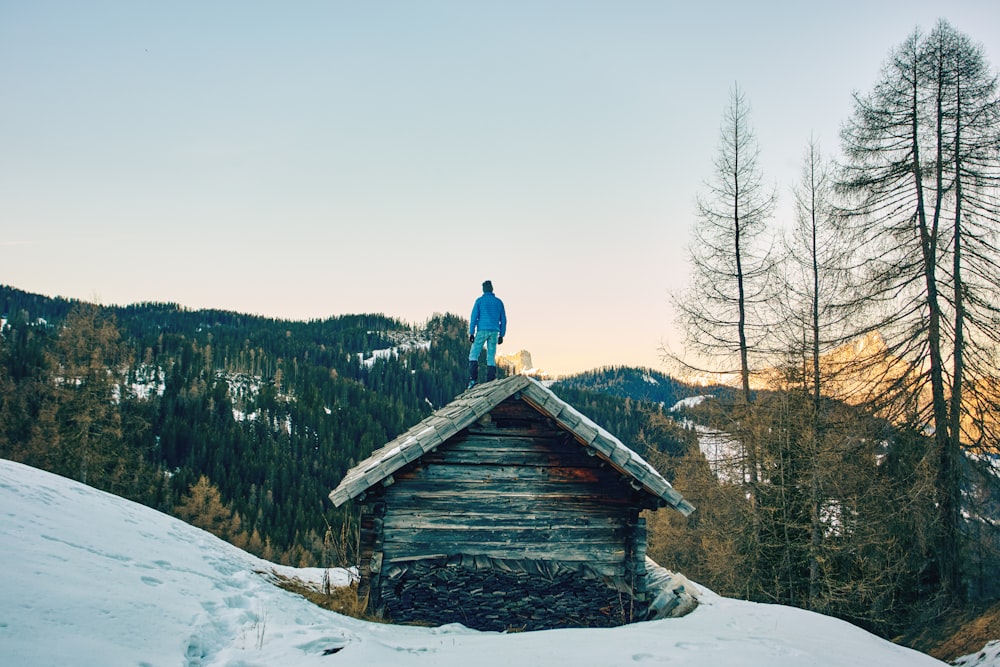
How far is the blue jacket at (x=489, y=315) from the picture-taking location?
1335cm

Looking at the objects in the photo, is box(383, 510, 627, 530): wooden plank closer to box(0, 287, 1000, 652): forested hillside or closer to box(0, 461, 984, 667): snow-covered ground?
box(0, 287, 1000, 652): forested hillside

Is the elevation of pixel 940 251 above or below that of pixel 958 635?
above

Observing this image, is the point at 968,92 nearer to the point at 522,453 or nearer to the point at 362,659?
the point at 522,453

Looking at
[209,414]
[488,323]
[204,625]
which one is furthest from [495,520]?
[209,414]

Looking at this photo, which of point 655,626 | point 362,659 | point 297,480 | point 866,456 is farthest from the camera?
point 297,480

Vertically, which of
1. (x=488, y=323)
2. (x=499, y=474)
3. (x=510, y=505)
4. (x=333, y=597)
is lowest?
(x=333, y=597)

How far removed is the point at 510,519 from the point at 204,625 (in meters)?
5.19

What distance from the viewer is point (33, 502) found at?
303 inches

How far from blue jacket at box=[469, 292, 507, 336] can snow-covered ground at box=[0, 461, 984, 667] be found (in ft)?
21.5

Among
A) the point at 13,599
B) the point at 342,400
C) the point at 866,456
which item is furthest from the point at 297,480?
the point at 13,599

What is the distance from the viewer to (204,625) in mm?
6172

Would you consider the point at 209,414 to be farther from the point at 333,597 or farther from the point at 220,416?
the point at 333,597

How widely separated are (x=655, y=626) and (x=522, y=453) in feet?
11.0

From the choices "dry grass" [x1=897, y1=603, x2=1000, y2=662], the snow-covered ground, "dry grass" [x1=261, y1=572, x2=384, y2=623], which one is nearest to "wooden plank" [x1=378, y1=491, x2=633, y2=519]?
"dry grass" [x1=261, y1=572, x2=384, y2=623]
